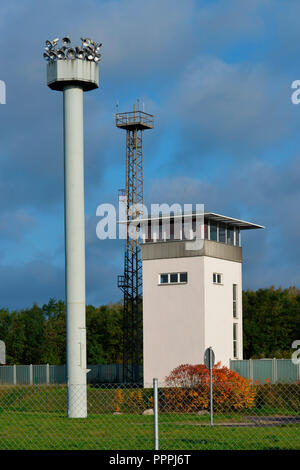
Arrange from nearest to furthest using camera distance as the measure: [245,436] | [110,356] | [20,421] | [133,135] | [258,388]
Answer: [245,436], [20,421], [258,388], [133,135], [110,356]

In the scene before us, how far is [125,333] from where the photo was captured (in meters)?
54.0

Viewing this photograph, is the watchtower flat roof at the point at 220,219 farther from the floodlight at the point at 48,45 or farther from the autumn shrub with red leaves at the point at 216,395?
the floodlight at the point at 48,45

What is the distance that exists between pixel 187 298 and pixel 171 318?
60.9 inches

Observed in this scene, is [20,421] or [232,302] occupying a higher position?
[232,302]

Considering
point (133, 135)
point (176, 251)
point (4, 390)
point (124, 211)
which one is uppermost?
point (133, 135)

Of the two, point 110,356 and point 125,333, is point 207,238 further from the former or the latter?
point 110,356

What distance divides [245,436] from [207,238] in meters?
24.8

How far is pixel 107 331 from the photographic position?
235 ft

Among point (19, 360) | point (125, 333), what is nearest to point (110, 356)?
point (19, 360)

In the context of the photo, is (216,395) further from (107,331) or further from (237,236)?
(107,331)

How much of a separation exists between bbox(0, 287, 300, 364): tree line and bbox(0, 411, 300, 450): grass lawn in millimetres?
40313

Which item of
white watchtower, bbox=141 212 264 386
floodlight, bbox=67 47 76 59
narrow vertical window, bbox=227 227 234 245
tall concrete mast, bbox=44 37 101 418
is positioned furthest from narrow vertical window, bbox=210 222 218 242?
floodlight, bbox=67 47 76 59

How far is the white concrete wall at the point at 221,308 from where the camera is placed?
4309 cm

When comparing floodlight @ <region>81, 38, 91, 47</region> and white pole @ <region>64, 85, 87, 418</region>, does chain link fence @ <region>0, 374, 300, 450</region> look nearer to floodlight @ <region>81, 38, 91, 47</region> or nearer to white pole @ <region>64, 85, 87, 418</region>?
white pole @ <region>64, 85, 87, 418</region>
